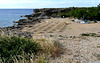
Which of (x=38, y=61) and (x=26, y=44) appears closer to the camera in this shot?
(x=38, y=61)

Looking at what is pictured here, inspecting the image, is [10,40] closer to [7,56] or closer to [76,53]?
[7,56]

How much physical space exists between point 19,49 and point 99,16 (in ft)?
73.3

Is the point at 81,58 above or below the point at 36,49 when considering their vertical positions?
below

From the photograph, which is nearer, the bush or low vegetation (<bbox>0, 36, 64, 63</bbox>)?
low vegetation (<bbox>0, 36, 64, 63</bbox>)

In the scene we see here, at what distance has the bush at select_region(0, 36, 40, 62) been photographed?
13.6 feet

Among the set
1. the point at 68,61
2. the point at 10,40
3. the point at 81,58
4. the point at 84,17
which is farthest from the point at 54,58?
Answer: the point at 84,17

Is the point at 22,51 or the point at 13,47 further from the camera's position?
the point at 13,47

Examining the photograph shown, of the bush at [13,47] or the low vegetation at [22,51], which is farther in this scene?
the bush at [13,47]

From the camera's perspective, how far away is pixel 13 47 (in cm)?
446

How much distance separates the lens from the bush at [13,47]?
13.6ft

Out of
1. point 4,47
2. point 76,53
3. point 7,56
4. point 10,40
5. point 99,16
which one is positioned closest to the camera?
point 7,56

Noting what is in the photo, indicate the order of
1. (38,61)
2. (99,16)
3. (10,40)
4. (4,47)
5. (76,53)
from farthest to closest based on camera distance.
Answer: (99,16) → (76,53) → (10,40) → (4,47) → (38,61)

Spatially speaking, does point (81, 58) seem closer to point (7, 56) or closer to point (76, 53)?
point (76, 53)

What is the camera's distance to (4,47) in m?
4.43
